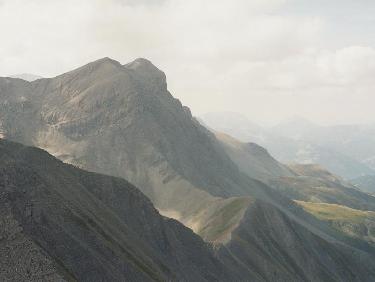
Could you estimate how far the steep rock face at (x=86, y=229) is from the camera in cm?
8219

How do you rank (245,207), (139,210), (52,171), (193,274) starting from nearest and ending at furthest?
(52,171), (193,274), (139,210), (245,207)

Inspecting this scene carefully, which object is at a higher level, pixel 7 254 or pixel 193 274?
pixel 7 254

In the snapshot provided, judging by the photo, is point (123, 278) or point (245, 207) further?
point (245, 207)

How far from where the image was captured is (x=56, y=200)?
96.8 meters

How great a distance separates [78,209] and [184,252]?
1722 inches

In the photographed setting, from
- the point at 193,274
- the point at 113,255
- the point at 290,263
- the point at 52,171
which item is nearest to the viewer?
the point at 113,255

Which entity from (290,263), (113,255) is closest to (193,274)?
(113,255)

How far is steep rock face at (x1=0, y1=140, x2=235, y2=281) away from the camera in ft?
270

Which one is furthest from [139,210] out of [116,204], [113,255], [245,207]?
[245,207]

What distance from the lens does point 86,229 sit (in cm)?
9600

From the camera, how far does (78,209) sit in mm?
101562

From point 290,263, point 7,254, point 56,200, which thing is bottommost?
point 290,263

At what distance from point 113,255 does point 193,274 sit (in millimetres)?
38267

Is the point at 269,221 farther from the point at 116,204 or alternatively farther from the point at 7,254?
the point at 7,254
